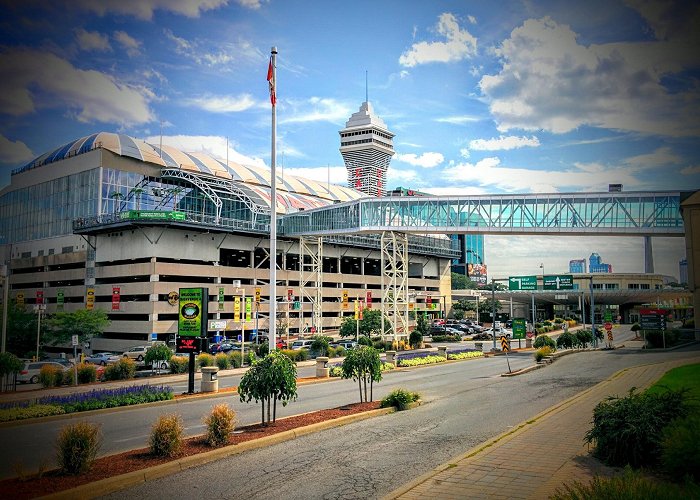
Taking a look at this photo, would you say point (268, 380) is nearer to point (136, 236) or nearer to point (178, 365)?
point (178, 365)

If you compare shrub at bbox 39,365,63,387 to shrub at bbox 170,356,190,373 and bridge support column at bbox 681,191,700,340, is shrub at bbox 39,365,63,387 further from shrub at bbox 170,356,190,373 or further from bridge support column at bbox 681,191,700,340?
bridge support column at bbox 681,191,700,340

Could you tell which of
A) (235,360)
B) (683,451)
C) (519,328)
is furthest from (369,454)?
(519,328)

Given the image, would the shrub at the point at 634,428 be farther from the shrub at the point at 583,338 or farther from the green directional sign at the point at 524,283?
the green directional sign at the point at 524,283

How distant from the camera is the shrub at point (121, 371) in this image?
1300 inches

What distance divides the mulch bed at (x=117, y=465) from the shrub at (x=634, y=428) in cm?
840

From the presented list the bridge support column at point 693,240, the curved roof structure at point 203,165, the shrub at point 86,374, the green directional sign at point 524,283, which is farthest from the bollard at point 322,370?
the curved roof structure at point 203,165

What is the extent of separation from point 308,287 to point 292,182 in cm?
2875

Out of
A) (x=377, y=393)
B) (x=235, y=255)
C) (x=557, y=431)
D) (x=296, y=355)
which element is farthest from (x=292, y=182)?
(x=557, y=431)

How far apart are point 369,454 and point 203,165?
76389mm

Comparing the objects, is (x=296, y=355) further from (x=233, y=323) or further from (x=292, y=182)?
(x=292, y=182)

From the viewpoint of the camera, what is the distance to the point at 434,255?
364ft

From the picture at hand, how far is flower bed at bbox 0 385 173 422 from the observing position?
60.7ft

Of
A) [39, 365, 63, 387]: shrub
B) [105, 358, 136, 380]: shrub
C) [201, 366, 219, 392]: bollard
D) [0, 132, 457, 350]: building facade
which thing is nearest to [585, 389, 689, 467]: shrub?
[201, 366, 219, 392]: bollard

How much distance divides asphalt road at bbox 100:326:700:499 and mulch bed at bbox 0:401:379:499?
84cm
